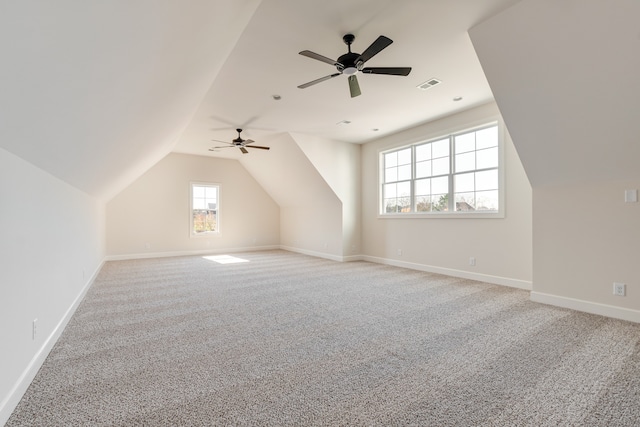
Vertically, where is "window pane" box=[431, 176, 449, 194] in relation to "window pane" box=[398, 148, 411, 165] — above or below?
below

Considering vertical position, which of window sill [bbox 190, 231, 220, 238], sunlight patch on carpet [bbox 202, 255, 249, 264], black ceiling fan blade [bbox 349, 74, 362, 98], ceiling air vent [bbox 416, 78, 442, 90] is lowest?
sunlight patch on carpet [bbox 202, 255, 249, 264]

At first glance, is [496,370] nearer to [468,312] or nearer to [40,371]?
[468,312]

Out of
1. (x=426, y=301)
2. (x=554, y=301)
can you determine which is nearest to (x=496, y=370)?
(x=426, y=301)

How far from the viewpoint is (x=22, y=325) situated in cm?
189

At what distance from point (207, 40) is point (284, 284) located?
11.2 feet

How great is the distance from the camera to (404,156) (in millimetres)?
6156

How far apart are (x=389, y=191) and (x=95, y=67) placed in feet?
18.6

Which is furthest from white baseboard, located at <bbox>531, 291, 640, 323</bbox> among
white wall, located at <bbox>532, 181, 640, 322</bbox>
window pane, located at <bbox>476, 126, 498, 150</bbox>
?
window pane, located at <bbox>476, 126, 498, 150</bbox>

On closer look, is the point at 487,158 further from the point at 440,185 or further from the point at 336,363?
the point at 336,363

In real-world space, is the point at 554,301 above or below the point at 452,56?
below

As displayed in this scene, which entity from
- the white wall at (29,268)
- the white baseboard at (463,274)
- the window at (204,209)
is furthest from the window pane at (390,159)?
the white wall at (29,268)

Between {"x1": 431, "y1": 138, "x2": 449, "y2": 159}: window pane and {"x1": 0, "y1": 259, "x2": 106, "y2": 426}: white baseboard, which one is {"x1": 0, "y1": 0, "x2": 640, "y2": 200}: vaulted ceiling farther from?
{"x1": 0, "y1": 259, "x2": 106, "y2": 426}: white baseboard

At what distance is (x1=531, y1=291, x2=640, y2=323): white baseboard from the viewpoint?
3033 mm

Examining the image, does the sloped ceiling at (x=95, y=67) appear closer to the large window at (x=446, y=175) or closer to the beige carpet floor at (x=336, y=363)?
the beige carpet floor at (x=336, y=363)
